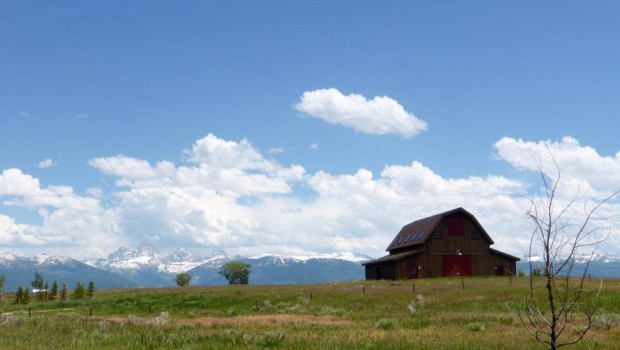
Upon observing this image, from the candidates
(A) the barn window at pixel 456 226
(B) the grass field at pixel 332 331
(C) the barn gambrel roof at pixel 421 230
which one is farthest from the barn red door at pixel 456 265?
(B) the grass field at pixel 332 331

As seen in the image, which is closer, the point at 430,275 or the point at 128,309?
the point at 128,309

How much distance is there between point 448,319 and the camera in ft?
84.2

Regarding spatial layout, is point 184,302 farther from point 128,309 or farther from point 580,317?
point 580,317

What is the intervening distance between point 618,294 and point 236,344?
113 ft

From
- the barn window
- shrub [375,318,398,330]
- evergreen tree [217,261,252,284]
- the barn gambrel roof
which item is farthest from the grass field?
evergreen tree [217,261,252,284]

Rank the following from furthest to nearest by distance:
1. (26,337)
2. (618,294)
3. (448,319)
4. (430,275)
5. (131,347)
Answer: (430,275), (618,294), (448,319), (26,337), (131,347)

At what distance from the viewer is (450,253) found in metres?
71.1

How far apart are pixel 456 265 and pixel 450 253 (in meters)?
1.71

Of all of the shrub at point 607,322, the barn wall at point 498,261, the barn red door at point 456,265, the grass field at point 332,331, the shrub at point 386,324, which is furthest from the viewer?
the barn wall at point 498,261

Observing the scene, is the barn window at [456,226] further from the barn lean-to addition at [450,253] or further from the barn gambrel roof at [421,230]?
the barn gambrel roof at [421,230]

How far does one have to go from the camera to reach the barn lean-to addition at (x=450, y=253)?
70062 mm

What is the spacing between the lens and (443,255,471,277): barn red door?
2783 inches

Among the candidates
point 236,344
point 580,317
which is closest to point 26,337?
point 236,344

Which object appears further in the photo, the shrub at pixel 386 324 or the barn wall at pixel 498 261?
the barn wall at pixel 498 261
